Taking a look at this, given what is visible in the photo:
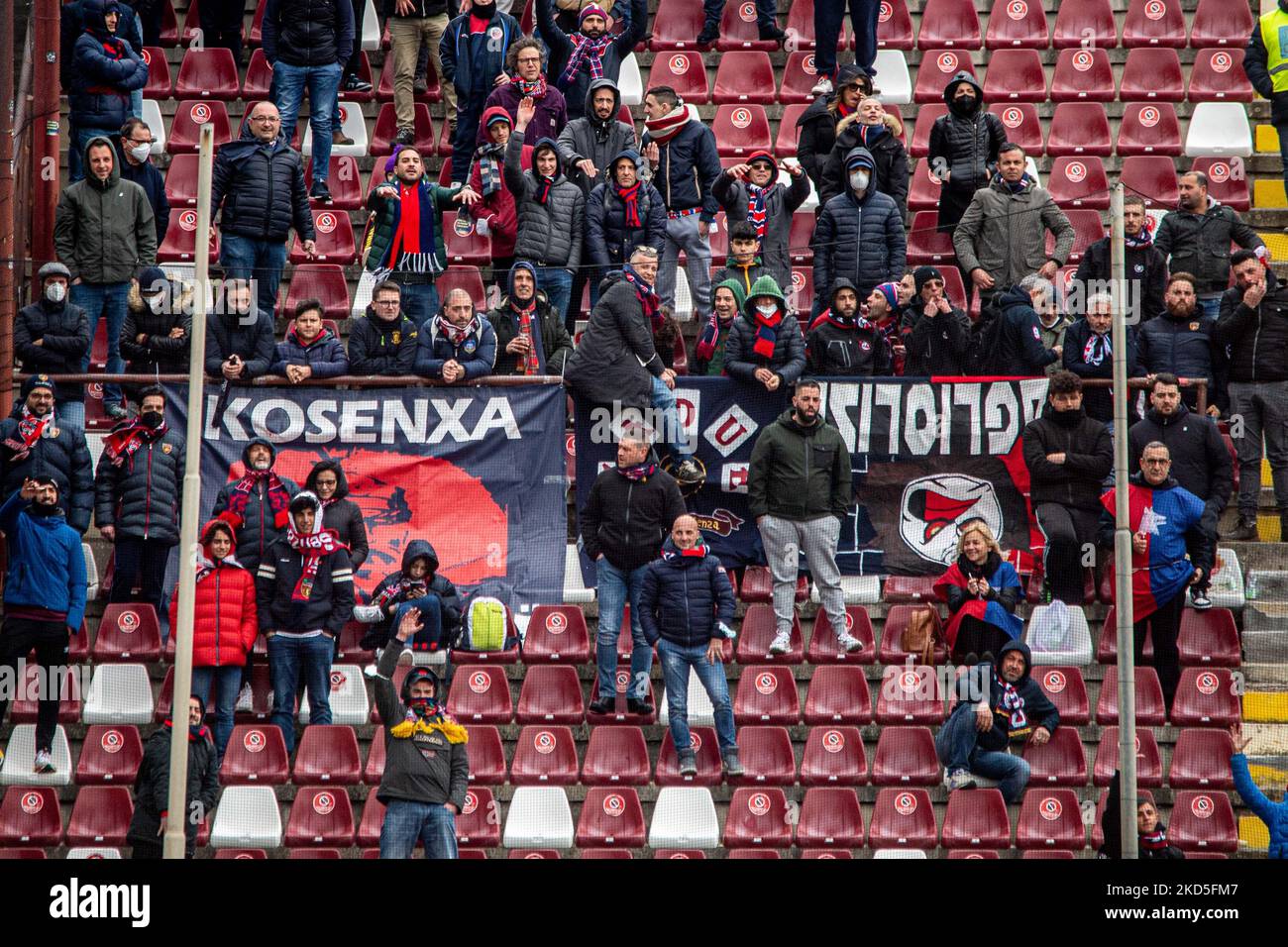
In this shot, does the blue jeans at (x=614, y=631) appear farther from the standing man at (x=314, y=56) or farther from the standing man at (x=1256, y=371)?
the standing man at (x=314, y=56)

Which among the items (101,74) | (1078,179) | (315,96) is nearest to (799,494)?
(1078,179)

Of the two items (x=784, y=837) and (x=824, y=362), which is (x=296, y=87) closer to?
(x=824, y=362)

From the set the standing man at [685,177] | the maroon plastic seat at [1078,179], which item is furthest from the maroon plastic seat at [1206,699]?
the maroon plastic seat at [1078,179]

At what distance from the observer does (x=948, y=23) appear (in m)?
21.5

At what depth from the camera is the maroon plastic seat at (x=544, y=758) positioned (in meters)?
15.2

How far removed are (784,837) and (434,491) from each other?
3.48 meters

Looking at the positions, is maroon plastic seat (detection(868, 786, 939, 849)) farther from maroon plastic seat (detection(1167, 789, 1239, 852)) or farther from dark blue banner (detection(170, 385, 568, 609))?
dark blue banner (detection(170, 385, 568, 609))

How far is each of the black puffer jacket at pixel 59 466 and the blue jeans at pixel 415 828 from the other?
3303mm

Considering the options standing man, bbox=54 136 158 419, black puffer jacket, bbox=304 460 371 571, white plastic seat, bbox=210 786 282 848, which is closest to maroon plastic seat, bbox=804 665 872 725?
black puffer jacket, bbox=304 460 371 571

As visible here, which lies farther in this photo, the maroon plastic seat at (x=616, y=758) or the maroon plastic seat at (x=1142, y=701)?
the maroon plastic seat at (x=1142, y=701)

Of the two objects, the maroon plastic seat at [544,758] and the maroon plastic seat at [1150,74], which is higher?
the maroon plastic seat at [1150,74]

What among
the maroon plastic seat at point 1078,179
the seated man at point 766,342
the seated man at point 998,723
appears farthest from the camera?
the maroon plastic seat at point 1078,179

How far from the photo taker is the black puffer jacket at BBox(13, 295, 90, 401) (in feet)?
53.4

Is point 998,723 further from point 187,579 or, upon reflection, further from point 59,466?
point 59,466
